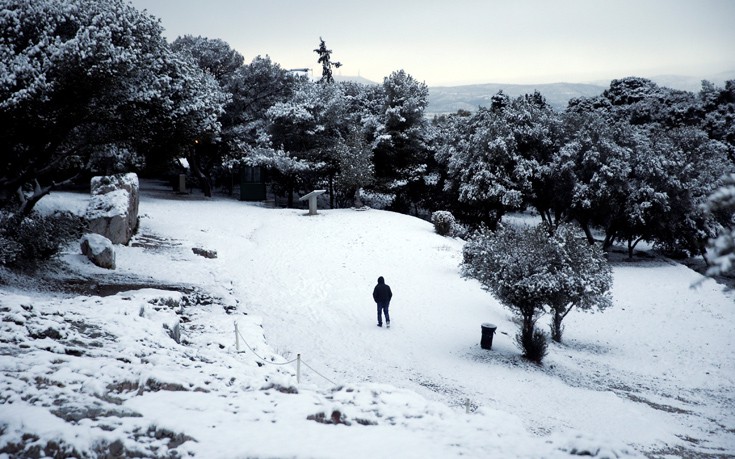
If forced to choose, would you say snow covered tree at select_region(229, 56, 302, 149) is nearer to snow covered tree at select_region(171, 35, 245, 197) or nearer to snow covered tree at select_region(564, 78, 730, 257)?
snow covered tree at select_region(171, 35, 245, 197)

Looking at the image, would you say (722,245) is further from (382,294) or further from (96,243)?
(96,243)

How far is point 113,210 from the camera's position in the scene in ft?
65.5

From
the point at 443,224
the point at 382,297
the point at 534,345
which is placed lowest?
the point at 534,345

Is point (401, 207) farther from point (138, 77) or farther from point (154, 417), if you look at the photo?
point (154, 417)

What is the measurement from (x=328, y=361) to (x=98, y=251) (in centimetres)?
972

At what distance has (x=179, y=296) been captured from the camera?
14.3m

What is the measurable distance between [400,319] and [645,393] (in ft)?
25.3

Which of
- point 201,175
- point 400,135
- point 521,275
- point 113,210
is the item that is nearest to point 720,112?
point 400,135

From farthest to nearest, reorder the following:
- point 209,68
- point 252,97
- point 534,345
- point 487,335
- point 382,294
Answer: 1. point 209,68
2. point 252,97
3. point 382,294
4. point 487,335
5. point 534,345

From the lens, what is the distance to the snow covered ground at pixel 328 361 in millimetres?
6523

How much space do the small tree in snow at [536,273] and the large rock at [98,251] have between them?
1262 centimetres

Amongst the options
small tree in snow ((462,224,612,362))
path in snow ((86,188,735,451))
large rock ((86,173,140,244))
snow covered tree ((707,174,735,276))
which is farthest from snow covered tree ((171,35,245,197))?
snow covered tree ((707,174,735,276))

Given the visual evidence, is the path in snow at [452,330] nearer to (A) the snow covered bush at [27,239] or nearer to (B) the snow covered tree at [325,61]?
(A) the snow covered bush at [27,239]

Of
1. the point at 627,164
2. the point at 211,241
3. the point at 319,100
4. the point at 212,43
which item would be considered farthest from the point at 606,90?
the point at 211,241
